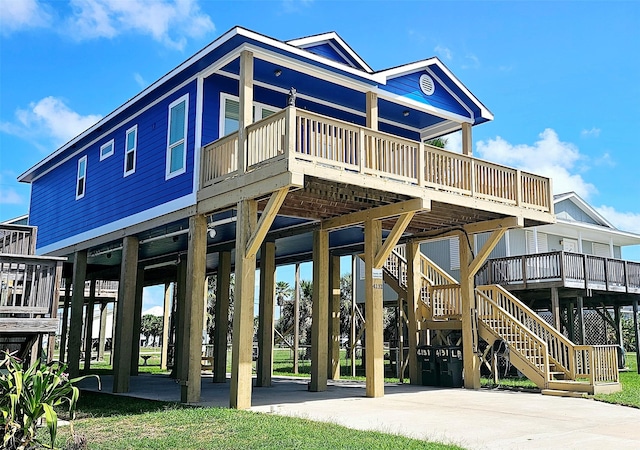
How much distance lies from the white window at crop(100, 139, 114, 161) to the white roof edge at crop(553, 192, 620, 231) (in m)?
19.8

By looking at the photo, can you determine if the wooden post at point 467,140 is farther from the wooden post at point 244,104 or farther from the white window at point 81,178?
the white window at point 81,178

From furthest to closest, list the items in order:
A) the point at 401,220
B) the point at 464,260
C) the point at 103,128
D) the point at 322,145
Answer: the point at 103,128
the point at 464,260
the point at 401,220
the point at 322,145

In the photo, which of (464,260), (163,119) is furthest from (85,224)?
(464,260)

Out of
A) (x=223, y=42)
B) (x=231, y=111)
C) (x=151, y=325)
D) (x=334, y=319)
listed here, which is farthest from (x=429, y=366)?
(x=151, y=325)

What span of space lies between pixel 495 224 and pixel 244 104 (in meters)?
6.79

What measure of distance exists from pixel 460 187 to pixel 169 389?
28.6 feet

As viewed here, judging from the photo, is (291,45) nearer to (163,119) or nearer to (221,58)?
(221,58)

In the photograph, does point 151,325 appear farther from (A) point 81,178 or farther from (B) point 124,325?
(B) point 124,325

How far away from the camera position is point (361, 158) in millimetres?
11727

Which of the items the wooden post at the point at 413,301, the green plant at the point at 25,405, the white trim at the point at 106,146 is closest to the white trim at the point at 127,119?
the white trim at the point at 106,146

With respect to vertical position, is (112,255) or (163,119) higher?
(163,119)

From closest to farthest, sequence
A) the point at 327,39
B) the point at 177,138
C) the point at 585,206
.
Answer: the point at 327,39 → the point at 177,138 → the point at 585,206

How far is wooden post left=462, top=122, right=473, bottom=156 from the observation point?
52.1 ft

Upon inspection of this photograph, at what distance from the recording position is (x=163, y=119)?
14.8 m
